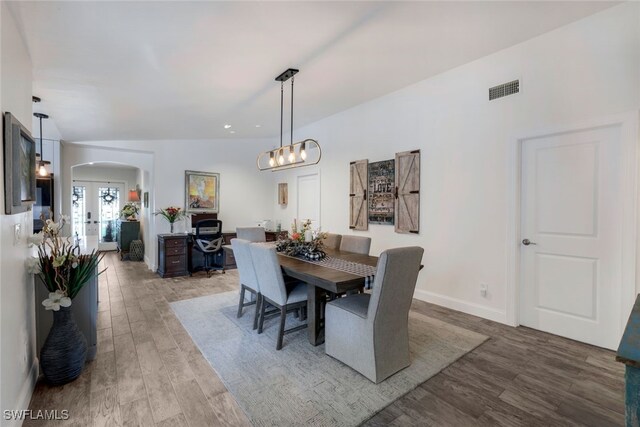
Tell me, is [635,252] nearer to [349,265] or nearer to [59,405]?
[349,265]

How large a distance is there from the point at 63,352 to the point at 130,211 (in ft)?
22.5

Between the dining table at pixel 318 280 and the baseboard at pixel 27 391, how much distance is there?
186 cm

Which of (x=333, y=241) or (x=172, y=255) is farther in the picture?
(x=172, y=255)

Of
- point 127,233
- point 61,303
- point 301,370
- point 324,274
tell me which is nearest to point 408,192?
point 324,274

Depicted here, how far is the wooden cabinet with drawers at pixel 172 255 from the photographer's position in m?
5.45

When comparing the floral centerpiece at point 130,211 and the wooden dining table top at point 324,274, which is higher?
the floral centerpiece at point 130,211

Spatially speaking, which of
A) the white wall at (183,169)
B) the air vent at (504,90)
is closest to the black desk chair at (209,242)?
the white wall at (183,169)

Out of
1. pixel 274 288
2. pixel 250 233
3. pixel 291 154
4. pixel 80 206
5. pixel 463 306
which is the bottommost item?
pixel 463 306

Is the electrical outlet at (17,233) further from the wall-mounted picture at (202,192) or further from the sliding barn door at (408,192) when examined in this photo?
the wall-mounted picture at (202,192)

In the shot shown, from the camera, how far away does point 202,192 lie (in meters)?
6.29

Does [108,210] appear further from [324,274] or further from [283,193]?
[324,274]

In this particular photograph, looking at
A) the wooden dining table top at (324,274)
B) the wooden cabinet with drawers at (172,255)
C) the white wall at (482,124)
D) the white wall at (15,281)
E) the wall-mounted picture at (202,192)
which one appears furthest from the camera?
the wall-mounted picture at (202,192)

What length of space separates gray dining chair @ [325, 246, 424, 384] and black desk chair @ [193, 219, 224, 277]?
366cm

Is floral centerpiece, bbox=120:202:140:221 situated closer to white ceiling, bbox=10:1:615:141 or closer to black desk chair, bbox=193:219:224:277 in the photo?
black desk chair, bbox=193:219:224:277
